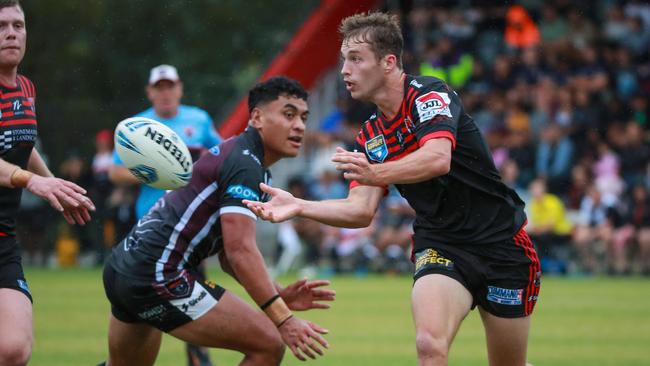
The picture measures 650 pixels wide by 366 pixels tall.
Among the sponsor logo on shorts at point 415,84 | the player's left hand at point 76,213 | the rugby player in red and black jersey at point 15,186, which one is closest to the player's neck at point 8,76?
the rugby player in red and black jersey at point 15,186

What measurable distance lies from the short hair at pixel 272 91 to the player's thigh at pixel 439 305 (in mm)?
1559

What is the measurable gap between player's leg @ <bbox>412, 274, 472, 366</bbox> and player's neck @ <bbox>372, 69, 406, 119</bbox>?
3.38 feet

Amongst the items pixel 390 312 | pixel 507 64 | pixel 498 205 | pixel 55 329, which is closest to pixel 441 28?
pixel 507 64

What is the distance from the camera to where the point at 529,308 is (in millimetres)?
6688

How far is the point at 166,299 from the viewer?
651cm

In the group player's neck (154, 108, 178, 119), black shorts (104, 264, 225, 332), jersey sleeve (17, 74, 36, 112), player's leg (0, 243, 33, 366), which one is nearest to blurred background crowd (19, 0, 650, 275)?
player's neck (154, 108, 178, 119)

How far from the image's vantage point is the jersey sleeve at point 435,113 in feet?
20.4

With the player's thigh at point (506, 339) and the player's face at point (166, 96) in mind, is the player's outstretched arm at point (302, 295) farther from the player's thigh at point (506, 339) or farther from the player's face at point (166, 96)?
the player's face at point (166, 96)

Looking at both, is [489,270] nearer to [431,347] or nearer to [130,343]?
A: [431,347]

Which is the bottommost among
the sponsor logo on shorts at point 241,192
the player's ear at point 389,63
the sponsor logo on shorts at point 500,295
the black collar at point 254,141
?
the sponsor logo on shorts at point 500,295

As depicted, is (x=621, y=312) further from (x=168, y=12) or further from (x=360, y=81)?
(x=168, y=12)

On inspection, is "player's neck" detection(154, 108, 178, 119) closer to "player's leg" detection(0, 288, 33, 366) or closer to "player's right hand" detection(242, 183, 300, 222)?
"player's leg" detection(0, 288, 33, 366)

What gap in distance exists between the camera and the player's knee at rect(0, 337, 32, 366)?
6137 millimetres

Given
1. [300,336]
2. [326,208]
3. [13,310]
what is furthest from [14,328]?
[326,208]
